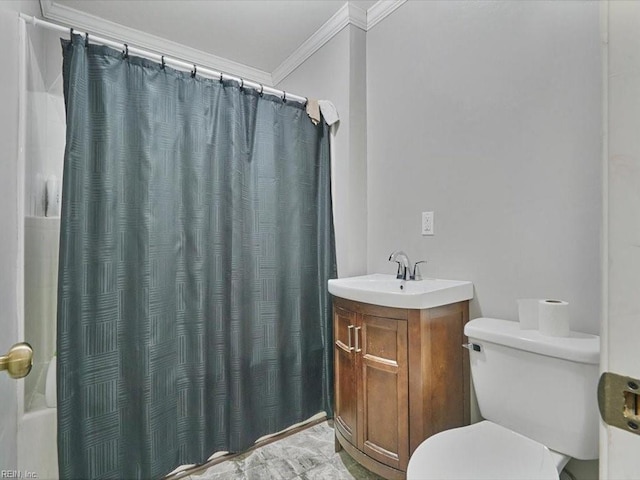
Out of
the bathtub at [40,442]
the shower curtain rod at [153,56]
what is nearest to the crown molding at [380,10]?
the shower curtain rod at [153,56]

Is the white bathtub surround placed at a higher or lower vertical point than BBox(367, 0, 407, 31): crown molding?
lower

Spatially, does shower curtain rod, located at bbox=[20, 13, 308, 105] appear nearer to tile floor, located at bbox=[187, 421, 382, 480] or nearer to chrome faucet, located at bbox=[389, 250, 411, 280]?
chrome faucet, located at bbox=[389, 250, 411, 280]

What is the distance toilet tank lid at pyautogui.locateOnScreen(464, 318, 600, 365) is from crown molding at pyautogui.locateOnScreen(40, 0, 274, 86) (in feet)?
8.04

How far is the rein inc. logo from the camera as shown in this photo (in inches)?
32.1

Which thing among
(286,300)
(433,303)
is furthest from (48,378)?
(433,303)

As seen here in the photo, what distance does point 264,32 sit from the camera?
224cm

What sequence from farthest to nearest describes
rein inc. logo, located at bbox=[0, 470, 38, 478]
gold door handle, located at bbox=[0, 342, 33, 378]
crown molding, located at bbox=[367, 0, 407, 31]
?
crown molding, located at bbox=[367, 0, 407, 31]
rein inc. logo, located at bbox=[0, 470, 38, 478]
gold door handle, located at bbox=[0, 342, 33, 378]

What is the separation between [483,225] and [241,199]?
121 cm

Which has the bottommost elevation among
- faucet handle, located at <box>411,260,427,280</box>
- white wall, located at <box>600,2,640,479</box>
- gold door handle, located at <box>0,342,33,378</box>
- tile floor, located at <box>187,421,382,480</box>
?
tile floor, located at <box>187,421,382,480</box>

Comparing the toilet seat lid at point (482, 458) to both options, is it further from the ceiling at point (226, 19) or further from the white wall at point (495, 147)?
the ceiling at point (226, 19)

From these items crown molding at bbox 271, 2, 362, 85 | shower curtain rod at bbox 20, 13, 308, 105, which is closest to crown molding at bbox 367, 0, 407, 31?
crown molding at bbox 271, 2, 362, 85

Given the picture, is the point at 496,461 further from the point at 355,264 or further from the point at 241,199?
the point at 241,199

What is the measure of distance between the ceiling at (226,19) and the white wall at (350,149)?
0.76 ft

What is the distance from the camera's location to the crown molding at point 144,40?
1983 millimetres
